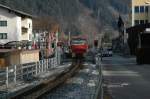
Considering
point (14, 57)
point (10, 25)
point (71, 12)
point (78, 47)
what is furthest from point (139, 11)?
point (14, 57)

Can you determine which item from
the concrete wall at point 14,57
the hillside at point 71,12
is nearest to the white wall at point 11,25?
the concrete wall at point 14,57

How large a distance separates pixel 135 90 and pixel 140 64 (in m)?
28.8

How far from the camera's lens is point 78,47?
236 ft

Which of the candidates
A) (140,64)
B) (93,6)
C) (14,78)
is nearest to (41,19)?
(93,6)

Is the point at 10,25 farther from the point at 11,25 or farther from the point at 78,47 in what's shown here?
the point at 78,47

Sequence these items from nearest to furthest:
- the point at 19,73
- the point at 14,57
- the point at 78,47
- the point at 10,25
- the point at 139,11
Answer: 1. the point at 19,73
2. the point at 14,57
3. the point at 78,47
4. the point at 10,25
5. the point at 139,11

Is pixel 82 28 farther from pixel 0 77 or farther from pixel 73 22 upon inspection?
pixel 0 77

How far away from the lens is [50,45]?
6419cm

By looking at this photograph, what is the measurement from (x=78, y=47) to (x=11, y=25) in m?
23.3

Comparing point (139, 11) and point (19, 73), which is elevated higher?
point (139, 11)

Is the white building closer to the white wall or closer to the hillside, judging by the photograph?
the white wall

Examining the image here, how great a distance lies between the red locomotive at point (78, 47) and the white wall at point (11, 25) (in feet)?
61.7

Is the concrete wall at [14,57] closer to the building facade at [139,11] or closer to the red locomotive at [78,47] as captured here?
the red locomotive at [78,47]

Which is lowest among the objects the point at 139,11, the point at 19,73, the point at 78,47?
the point at 19,73
